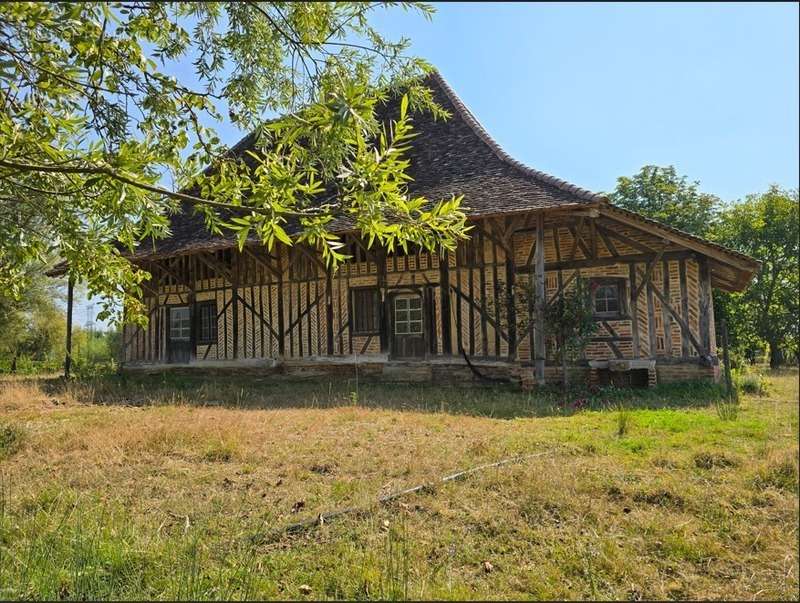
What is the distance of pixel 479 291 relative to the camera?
11.2 metres

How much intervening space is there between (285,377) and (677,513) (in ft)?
34.9

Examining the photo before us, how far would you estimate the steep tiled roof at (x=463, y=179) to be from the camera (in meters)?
9.60

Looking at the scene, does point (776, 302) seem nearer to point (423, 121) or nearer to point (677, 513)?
point (423, 121)

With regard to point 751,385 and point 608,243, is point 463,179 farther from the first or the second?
point 751,385

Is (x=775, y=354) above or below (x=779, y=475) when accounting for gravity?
Result: above

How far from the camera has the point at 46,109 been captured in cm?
391

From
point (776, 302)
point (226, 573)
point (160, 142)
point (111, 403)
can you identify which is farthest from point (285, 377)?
point (776, 302)

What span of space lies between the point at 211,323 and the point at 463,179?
782cm

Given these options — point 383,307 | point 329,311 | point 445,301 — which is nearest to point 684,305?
point 445,301

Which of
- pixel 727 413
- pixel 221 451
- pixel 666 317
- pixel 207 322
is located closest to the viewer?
pixel 221 451

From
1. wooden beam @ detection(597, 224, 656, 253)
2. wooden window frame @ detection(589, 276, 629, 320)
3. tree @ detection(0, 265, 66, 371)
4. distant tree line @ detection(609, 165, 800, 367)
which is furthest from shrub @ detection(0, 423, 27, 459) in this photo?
distant tree line @ detection(609, 165, 800, 367)

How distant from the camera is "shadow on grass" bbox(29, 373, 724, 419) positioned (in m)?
8.02

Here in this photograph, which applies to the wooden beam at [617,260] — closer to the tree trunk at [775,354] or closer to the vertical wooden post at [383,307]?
the vertical wooden post at [383,307]

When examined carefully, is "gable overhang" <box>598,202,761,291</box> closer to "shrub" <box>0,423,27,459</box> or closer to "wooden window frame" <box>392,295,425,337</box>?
"wooden window frame" <box>392,295,425,337</box>
